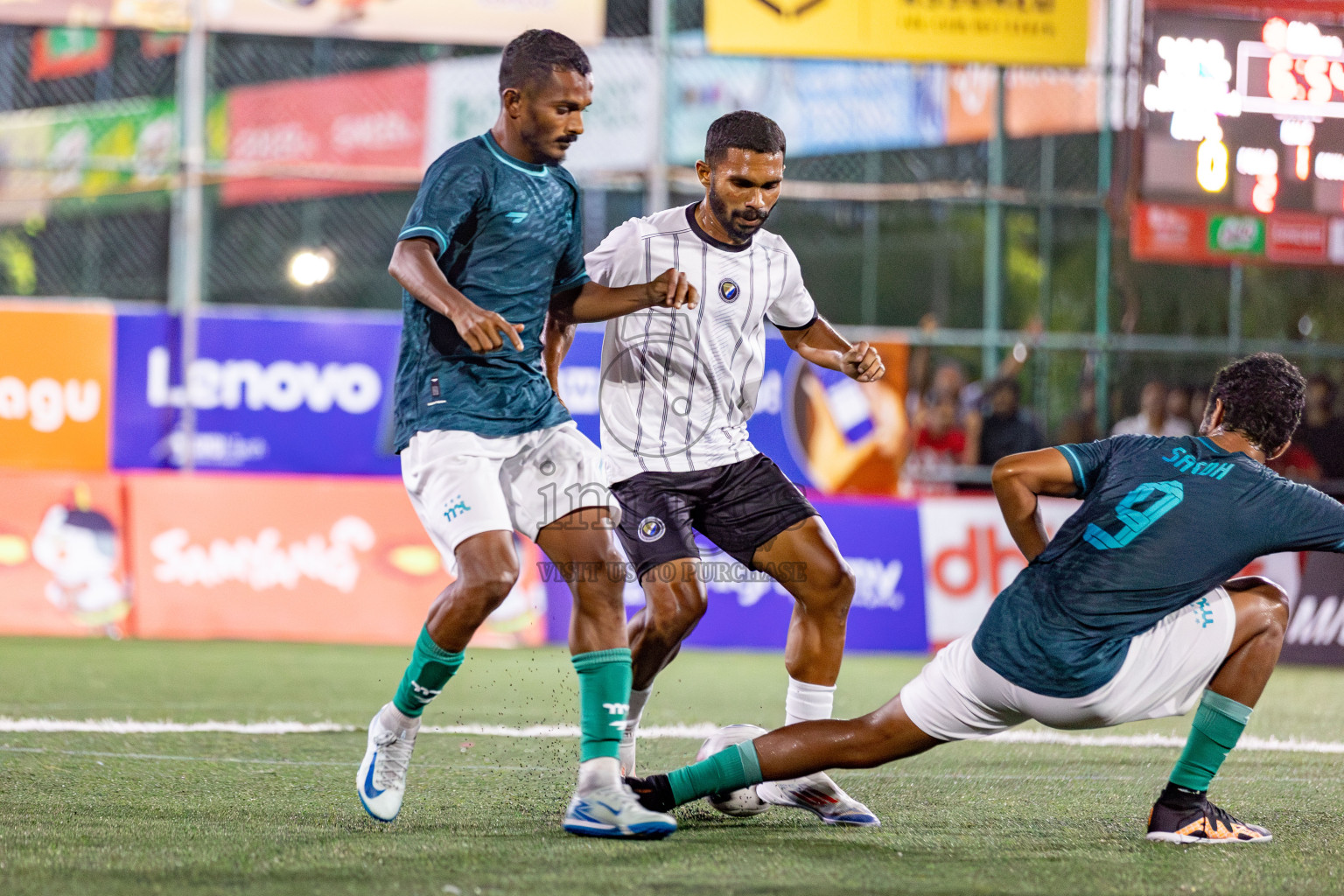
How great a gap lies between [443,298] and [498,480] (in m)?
0.59

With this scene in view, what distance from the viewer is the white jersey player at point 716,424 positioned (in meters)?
4.80

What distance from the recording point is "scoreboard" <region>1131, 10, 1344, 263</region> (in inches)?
429

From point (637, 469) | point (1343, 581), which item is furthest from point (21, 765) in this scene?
point (1343, 581)

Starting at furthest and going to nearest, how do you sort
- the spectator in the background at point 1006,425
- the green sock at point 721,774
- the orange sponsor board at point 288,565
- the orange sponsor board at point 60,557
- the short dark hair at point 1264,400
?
the spectator in the background at point 1006,425, the orange sponsor board at point 288,565, the orange sponsor board at point 60,557, the green sock at point 721,774, the short dark hair at point 1264,400

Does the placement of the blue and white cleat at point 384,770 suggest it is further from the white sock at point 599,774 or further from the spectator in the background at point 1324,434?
the spectator in the background at point 1324,434

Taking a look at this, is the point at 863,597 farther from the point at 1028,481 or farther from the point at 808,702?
the point at 1028,481

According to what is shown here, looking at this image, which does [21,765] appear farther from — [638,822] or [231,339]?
[231,339]

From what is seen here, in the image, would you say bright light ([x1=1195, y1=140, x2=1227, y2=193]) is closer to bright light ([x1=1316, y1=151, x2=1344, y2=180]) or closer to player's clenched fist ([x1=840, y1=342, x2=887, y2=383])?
bright light ([x1=1316, y1=151, x2=1344, y2=180])

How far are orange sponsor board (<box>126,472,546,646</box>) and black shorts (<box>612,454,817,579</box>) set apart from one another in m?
5.85

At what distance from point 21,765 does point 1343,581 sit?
353 inches

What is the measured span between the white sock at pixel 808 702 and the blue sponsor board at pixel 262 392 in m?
8.19

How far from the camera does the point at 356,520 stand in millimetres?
10875

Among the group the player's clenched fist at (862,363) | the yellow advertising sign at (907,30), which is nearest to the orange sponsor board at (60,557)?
the yellow advertising sign at (907,30)

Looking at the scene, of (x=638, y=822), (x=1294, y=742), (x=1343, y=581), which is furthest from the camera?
(x=1343, y=581)
